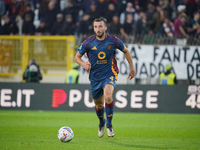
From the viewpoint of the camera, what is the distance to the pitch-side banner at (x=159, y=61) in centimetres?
1773

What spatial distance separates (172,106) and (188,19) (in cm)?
402

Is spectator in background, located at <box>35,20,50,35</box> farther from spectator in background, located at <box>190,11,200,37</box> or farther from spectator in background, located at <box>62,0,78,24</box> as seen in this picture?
spectator in background, located at <box>190,11,200,37</box>

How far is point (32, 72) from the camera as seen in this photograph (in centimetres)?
1798

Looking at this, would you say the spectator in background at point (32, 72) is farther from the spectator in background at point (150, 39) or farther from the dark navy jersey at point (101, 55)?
the dark navy jersey at point (101, 55)

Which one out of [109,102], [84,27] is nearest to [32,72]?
[84,27]

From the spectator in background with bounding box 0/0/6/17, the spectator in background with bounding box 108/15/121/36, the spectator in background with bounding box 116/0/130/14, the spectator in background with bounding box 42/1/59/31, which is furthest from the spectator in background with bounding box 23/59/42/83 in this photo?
the spectator in background with bounding box 116/0/130/14

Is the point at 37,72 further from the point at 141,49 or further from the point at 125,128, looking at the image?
the point at 125,128

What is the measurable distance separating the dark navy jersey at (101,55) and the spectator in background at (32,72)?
9085 mm

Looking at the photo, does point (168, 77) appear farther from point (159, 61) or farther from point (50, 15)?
point (50, 15)

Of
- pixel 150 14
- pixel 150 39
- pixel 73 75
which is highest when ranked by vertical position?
pixel 150 14

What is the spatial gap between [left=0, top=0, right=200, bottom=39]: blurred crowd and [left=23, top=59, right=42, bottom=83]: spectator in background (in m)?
1.86

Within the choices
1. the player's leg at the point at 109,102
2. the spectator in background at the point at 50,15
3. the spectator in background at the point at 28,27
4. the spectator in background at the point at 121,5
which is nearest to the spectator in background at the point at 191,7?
the spectator in background at the point at 121,5

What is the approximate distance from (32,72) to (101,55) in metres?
9.37

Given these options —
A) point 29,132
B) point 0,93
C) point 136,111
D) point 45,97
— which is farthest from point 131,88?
point 29,132
